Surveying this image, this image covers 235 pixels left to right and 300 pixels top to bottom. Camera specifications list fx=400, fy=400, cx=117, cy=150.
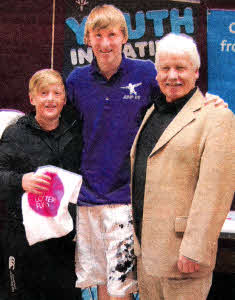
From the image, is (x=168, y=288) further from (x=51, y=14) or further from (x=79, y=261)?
(x=51, y=14)

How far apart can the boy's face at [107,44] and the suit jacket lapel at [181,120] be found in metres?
0.61

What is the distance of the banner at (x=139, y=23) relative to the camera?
275 centimetres

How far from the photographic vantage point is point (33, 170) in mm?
2250

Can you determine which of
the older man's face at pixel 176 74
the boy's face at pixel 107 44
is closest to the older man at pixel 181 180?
the older man's face at pixel 176 74

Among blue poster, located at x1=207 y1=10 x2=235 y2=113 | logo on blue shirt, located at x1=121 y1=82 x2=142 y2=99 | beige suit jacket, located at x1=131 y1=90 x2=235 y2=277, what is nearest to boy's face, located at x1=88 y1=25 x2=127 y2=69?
logo on blue shirt, located at x1=121 y1=82 x2=142 y2=99

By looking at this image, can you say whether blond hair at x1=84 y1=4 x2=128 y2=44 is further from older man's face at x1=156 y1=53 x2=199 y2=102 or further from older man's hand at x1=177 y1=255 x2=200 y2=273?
older man's hand at x1=177 y1=255 x2=200 y2=273

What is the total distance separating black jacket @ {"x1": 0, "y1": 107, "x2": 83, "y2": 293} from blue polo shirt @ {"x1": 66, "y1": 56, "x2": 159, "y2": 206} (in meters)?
0.11

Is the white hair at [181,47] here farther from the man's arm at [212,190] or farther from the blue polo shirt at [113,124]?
the blue polo shirt at [113,124]

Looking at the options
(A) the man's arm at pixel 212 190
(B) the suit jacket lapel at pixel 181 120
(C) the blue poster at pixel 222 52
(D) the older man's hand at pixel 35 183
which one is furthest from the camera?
(C) the blue poster at pixel 222 52

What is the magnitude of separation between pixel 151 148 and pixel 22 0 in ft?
5.94

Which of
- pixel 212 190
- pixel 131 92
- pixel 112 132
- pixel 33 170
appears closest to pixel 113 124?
pixel 112 132

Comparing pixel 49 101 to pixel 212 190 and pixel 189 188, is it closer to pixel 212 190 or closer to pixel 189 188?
pixel 189 188

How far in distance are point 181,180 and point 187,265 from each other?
1.21ft

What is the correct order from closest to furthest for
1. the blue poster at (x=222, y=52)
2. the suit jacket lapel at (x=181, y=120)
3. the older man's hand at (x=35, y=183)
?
the suit jacket lapel at (x=181, y=120) → the older man's hand at (x=35, y=183) → the blue poster at (x=222, y=52)
